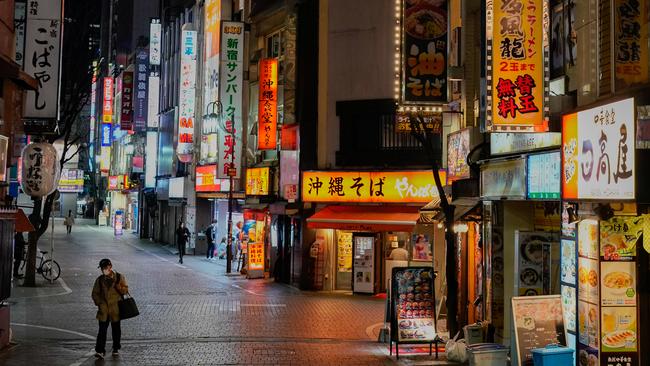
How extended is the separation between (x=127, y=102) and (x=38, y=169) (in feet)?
156

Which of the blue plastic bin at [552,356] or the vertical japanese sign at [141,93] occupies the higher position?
the vertical japanese sign at [141,93]

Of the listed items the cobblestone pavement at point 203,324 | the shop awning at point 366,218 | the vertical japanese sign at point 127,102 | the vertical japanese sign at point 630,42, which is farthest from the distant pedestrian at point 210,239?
the vertical japanese sign at point 630,42

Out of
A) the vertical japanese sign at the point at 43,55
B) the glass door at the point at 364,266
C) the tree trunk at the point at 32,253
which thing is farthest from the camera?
the glass door at the point at 364,266

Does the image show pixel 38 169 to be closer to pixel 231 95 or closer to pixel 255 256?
pixel 255 256

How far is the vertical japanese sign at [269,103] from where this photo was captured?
31625 mm

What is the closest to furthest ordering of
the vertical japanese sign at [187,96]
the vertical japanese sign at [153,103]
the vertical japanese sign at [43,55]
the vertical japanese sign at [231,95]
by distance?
the vertical japanese sign at [43,55] → the vertical japanese sign at [231,95] → the vertical japanese sign at [187,96] → the vertical japanese sign at [153,103]

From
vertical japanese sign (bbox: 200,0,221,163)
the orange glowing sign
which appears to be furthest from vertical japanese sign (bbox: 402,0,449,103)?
vertical japanese sign (bbox: 200,0,221,163)

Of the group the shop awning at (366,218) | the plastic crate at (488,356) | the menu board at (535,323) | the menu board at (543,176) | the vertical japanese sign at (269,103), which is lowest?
the plastic crate at (488,356)

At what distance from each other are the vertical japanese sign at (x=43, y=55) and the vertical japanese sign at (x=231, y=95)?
16.2 metres

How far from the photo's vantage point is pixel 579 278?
1210 centimetres

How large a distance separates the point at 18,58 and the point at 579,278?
1417cm

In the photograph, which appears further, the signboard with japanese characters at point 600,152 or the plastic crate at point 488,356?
the plastic crate at point 488,356

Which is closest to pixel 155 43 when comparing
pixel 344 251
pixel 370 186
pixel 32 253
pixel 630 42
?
pixel 32 253

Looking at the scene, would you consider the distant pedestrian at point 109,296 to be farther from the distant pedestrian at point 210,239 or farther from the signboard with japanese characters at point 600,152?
the distant pedestrian at point 210,239
